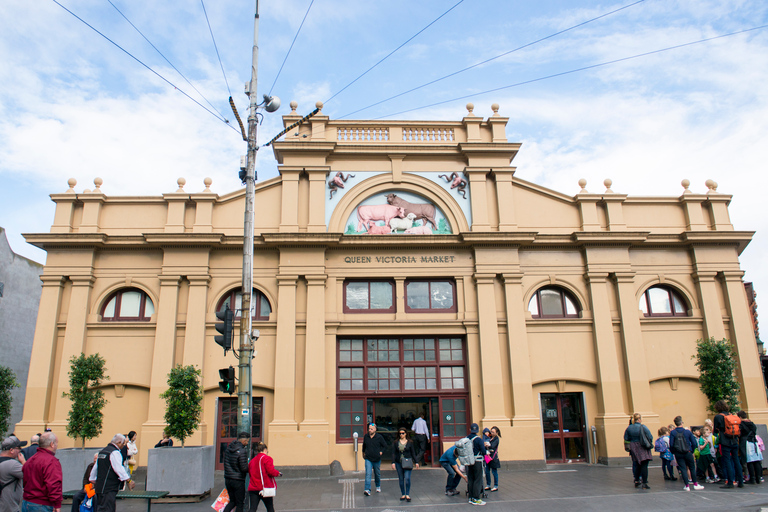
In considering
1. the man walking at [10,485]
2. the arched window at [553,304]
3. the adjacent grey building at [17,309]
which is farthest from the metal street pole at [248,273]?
the adjacent grey building at [17,309]

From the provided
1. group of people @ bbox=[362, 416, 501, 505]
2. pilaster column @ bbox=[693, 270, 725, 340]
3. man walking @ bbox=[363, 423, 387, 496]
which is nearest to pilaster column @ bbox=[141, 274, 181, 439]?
man walking @ bbox=[363, 423, 387, 496]

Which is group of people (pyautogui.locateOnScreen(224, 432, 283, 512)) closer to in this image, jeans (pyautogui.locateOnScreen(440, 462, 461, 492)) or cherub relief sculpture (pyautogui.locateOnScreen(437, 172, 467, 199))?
jeans (pyautogui.locateOnScreen(440, 462, 461, 492))

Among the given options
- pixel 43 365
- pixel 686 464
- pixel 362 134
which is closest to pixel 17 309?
pixel 43 365

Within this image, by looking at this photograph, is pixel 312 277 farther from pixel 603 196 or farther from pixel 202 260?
pixel 603 196

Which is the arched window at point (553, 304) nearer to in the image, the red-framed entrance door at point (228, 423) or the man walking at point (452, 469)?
the man walking at point (452, 469)

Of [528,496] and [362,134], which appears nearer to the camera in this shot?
[528,496]

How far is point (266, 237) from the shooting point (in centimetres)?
1930

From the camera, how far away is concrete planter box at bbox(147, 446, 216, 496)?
1369 centimetres

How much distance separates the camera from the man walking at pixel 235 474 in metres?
10.4

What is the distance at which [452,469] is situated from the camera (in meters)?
13.5

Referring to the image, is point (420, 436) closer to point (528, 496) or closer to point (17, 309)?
point (528, 496)

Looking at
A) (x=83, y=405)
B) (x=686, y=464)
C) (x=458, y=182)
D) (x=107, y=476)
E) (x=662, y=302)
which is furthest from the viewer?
(x=458, y=182)

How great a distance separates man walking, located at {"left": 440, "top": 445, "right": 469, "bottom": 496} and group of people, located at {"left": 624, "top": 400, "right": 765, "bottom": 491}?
4367 mm

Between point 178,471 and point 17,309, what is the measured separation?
17245mm
